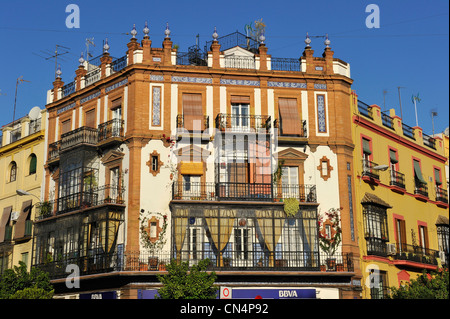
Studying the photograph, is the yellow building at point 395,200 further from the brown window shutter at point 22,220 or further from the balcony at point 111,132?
the brown window shutter at point 22,220

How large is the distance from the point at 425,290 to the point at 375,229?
4.44m

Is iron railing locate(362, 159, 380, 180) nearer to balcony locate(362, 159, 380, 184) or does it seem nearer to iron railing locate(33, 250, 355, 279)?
balcony locate(362, 159, 380, 184)

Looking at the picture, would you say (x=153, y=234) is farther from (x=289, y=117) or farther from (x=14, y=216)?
(x=14, y=216)

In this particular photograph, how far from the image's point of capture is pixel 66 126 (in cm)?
3659

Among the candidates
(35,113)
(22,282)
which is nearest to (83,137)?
(35,113)

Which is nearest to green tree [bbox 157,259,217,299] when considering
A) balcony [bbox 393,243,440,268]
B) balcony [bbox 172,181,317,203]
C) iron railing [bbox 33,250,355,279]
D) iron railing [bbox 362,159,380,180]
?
iron railing [bbox 33,250,355,279]

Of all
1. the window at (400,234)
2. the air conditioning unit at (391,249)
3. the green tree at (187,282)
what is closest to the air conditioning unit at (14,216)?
the green tree at (187,282)

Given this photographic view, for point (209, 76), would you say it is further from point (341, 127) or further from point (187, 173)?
point (341, 127)

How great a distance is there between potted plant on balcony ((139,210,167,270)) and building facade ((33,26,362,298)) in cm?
5

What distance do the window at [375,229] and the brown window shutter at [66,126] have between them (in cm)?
1666

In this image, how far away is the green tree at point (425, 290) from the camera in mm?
31111

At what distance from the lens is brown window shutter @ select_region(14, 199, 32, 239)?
37.7 m
